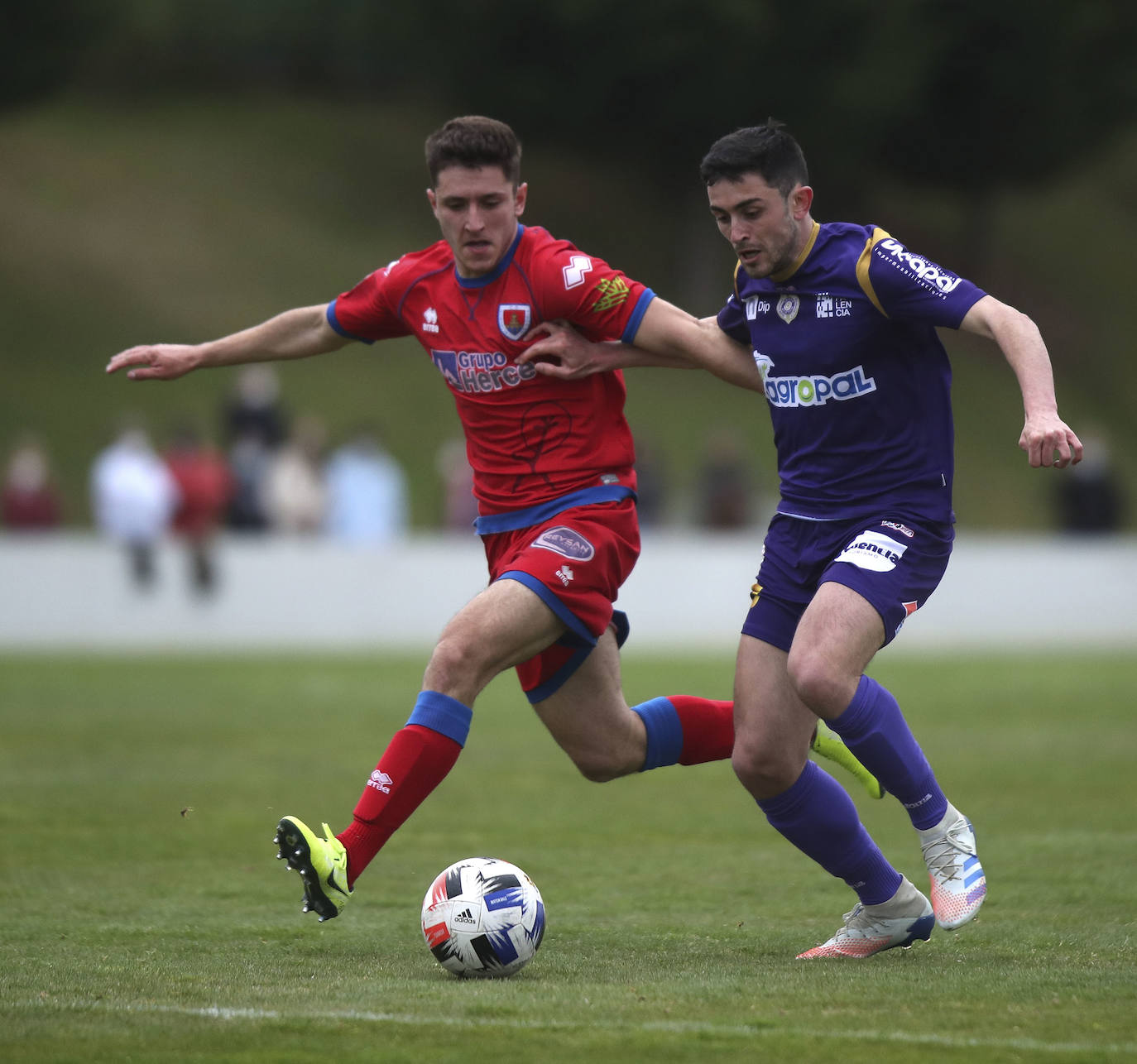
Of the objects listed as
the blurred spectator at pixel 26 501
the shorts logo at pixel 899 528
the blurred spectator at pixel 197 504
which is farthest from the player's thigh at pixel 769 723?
the blurred spectator at pixel 26 501

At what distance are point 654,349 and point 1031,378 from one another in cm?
145

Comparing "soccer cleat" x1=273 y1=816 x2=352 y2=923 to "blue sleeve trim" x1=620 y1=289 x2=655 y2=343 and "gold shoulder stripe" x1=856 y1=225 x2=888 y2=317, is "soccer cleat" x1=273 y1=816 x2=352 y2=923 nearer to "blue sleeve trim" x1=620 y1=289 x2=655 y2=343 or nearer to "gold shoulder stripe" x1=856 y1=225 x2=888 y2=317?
"blue sleeve trim" x1=620 y1=289 x2=655 y2=343

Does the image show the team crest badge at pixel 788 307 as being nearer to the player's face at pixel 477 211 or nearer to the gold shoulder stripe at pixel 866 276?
the gold shoulder stripe at pixel 866 276

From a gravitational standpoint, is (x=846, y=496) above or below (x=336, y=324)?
below

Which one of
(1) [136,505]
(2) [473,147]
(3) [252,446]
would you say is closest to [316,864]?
(2) [473,147]

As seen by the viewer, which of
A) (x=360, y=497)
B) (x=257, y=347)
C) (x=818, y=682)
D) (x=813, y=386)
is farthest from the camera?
(x=360, y=497)

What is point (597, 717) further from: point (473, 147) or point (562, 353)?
point (473, 147)

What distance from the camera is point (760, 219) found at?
5629 mm

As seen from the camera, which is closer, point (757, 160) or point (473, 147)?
point (757, 160)

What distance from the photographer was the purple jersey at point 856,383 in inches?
222

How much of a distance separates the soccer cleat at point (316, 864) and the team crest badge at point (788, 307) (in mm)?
2224

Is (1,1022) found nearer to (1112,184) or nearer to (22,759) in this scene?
(22,759)

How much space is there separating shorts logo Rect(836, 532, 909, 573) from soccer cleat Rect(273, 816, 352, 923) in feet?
6.08

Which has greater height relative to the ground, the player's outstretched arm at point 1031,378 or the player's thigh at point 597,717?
the player's outstretched arm at point 1031,378
